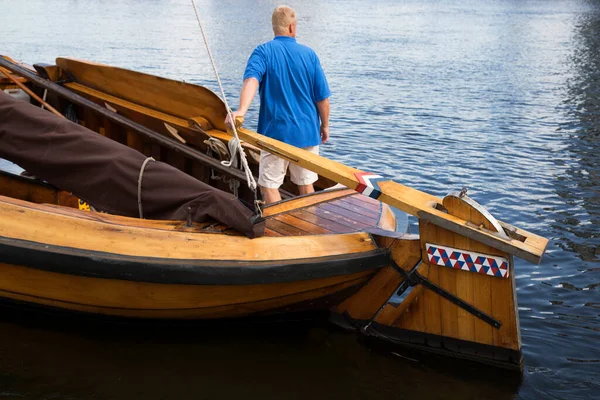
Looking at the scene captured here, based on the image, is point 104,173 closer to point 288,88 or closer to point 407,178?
point 288,88

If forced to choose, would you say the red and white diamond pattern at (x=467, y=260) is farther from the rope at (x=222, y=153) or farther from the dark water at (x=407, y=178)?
the rope at (x=222, y=153)

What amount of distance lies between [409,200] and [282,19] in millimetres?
1928

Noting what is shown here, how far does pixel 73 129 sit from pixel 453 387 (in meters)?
3.50

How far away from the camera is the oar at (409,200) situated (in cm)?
439

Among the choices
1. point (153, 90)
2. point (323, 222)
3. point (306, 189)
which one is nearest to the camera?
point (323, 222)

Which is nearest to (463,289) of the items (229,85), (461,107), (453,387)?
(453,387)

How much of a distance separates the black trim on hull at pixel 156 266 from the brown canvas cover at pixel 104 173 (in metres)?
0.38

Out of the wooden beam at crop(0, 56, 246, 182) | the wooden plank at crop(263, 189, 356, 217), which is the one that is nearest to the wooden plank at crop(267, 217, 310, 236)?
the wooden plank at crop(263, 189, 356, 217)

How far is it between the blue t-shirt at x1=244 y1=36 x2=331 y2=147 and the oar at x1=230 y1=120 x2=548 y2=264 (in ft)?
1.79

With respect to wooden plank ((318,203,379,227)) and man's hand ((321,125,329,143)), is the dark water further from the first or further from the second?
man's hand ((321,125,329,143))

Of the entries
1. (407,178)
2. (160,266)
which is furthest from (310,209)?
(407,178)

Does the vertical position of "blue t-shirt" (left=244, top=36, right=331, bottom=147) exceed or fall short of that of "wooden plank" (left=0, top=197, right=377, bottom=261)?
it exceeds it

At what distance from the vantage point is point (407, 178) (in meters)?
10.9

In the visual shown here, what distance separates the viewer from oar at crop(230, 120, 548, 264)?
4.39 m
